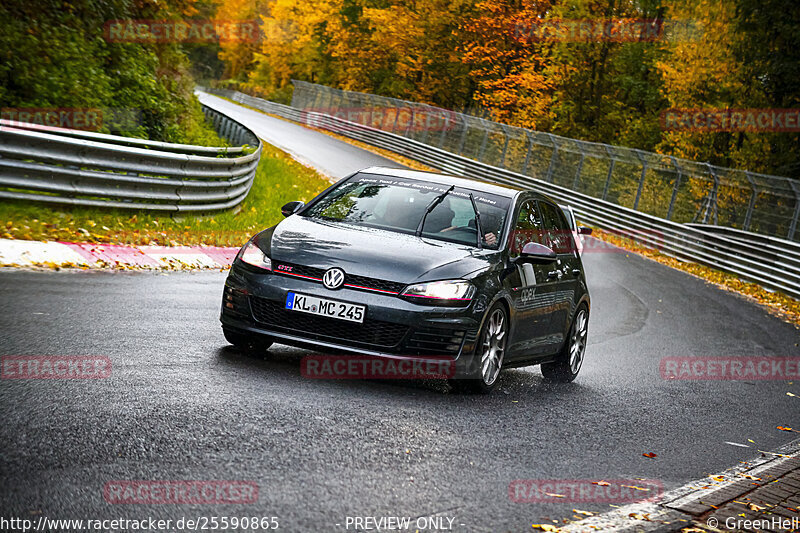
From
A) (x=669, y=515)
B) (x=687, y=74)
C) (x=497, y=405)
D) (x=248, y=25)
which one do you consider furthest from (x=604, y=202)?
(x=248, y=25)

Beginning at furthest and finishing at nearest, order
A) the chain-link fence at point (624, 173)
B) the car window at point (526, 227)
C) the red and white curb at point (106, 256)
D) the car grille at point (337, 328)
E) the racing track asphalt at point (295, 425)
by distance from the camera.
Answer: the chain-link fence at point (624, 173) < the red and white curb at point (106, 256) < the car window at point (526, 227) < the car grille at point (337, 328) < the racing track asphalt at point (295, 425)

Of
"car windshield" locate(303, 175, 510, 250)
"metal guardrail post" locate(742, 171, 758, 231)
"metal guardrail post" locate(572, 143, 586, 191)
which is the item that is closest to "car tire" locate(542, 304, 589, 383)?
"car windshield" locate(303, 175, 510, 250)

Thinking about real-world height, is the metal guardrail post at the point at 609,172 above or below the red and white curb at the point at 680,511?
below

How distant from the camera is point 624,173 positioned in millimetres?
34531

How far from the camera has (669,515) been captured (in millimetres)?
5266

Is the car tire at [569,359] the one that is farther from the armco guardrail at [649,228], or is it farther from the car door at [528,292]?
the armco guardrail at [649,228]

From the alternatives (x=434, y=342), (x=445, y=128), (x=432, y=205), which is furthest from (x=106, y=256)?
(x=445, y=128)

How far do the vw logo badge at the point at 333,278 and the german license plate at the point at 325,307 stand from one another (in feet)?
0.34

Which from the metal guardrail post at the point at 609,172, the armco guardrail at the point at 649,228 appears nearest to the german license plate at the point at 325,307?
the armco guardrail at the point at 649,228

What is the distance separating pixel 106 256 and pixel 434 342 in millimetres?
6236

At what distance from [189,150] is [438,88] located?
46.4 metres

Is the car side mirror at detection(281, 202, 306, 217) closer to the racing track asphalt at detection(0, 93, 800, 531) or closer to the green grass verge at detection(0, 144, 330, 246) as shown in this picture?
the racing track asphalt at detection(0, 93, 800, 531)

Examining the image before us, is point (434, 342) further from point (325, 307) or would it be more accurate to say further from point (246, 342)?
point (246, 342)

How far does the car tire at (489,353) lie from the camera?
7387 millimetres
